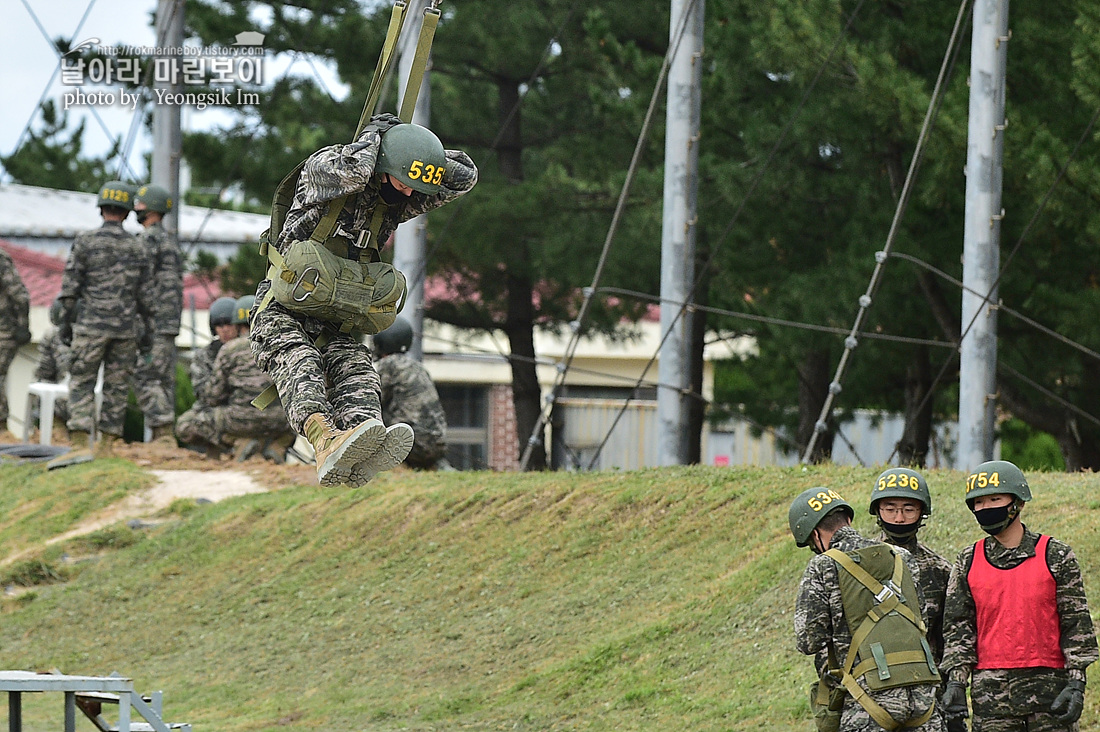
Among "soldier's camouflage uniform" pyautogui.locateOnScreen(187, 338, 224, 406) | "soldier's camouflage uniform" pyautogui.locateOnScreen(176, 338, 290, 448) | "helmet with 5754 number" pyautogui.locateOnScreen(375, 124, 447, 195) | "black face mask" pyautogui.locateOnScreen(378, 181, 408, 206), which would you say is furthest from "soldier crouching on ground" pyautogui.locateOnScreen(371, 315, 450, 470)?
"helmet with 5754 number" pyautogui.locateOnScreen(375, 124, 447, 195)

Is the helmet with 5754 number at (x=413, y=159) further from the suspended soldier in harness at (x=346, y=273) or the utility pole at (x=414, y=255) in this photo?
the utility pole at (x=414, y=255)

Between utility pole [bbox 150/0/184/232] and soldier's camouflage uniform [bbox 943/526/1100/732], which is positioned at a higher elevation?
utility pole [bbox 150/0/184/232]

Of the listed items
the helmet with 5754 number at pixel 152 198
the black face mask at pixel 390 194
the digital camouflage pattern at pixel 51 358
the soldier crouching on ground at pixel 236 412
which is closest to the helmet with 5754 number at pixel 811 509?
the black face mask at pixel 390 194

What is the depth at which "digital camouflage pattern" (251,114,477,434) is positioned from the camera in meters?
7.95

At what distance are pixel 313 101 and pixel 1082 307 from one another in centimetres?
1213

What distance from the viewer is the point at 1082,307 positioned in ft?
53.1

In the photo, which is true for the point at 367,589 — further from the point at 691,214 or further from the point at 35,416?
the point at 35,416

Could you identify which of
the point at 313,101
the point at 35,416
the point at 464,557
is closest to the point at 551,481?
the point at 464,557

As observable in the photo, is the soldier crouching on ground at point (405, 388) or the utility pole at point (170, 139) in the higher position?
the utility pole at point (170, 139)

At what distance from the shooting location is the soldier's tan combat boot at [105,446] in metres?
16.6

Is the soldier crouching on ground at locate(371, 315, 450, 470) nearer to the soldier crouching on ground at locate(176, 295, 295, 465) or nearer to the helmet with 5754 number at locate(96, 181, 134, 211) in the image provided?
the soldier crouching on ground at locate(176, 295, 295, 465)

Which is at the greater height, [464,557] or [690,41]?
[690,41]

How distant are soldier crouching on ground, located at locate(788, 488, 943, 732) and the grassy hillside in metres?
2.11

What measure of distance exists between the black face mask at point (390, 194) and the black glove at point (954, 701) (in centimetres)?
338
